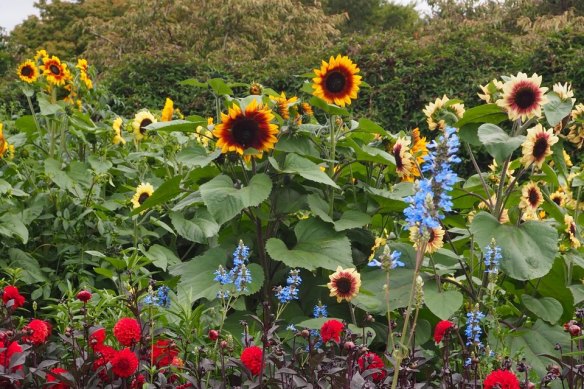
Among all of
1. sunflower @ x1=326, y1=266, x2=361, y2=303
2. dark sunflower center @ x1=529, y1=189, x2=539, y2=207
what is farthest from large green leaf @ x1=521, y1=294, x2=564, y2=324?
sunflower @ x1=326, y1=266, x2=361, y2=303

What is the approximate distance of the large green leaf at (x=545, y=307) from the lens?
2740mm

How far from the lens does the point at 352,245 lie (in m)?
3.16

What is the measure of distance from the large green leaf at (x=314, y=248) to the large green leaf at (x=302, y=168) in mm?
194

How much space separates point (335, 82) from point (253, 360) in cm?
151

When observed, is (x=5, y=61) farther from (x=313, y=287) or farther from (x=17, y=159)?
(x=313, y=287)

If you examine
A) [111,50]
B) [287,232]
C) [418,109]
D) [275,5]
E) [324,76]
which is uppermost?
[275,5]

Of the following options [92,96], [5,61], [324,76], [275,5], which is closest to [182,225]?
[324,76]

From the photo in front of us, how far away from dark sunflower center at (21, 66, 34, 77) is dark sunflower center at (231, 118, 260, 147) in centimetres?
237

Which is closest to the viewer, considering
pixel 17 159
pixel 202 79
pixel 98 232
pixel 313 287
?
pixel 313 287

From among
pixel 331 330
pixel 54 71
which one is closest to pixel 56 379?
pixel 331 330

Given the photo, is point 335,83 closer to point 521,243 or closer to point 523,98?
point 523,98

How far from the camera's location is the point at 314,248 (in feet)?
9.37

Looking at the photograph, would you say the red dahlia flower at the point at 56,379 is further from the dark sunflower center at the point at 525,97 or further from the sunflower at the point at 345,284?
the dark sunflower center at the point at 525,97

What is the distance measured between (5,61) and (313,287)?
801 inches
